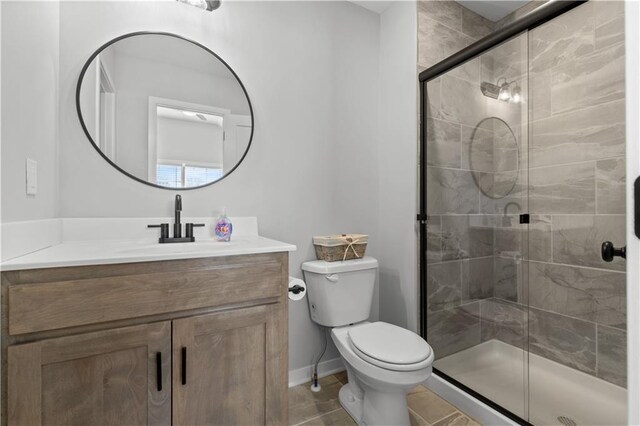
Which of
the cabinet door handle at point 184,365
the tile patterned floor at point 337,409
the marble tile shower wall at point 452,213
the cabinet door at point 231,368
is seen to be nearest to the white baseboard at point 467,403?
the tile patterned floor at point 337,409

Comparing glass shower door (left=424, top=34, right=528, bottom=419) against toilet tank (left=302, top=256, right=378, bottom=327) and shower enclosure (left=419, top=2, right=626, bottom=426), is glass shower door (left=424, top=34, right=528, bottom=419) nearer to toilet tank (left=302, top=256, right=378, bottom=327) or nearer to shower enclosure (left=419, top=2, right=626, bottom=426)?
shower enclosure (left=419, top=2, right=626, bottom=426)

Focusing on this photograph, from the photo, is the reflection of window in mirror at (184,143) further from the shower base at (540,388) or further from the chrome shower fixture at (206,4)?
the shower base at (540,388)

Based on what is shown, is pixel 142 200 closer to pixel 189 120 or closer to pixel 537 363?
pixel 189 120

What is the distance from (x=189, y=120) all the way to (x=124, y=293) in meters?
0.96

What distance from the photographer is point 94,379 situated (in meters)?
0.90

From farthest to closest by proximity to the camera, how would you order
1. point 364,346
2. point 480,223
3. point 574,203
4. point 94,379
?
point 480,223, point 574,203, point 364,346, point 94,379

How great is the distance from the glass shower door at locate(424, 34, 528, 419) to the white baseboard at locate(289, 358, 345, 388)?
62 centimetres

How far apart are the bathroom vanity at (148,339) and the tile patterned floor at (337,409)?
1.44 ft

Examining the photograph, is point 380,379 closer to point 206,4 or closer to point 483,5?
point 206,4

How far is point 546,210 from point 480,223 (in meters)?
0.31

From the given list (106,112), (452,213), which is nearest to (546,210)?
(452,213)

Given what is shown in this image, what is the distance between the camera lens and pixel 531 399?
56.9 inches

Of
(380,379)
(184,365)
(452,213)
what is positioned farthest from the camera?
(452,213)

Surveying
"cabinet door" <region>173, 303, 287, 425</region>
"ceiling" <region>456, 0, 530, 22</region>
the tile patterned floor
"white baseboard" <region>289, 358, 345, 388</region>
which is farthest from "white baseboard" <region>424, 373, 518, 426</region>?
"ceiling" <region>456, 0, 530, 22</region>
